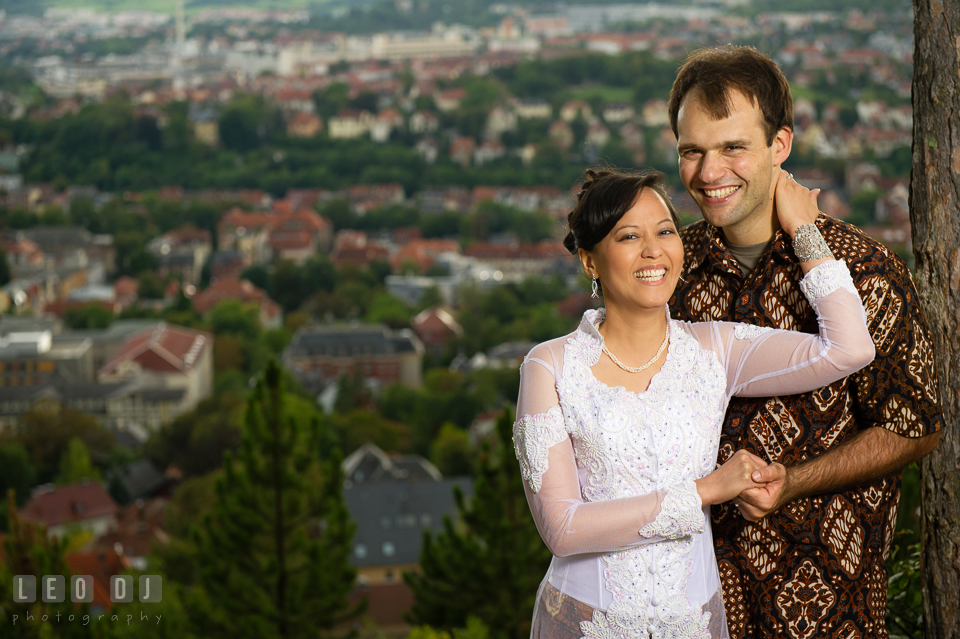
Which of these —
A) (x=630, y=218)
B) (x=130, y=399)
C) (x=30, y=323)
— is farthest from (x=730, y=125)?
(x=30, y=323)

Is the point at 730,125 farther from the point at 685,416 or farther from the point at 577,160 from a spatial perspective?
the point at 577,160

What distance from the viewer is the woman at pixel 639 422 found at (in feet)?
4.71

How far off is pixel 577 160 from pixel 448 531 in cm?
4726

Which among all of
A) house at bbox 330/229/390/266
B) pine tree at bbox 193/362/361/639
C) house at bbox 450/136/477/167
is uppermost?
pine tree at bbox 193/362/361/639

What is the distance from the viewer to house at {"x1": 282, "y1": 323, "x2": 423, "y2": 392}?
2867cm

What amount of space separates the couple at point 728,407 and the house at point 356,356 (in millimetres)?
26427

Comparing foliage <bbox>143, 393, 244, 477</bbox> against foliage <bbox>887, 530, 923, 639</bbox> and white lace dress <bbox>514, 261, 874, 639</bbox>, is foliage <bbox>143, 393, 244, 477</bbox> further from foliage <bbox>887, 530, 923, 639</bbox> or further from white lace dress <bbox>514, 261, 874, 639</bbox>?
white lace dress <bbox>514, 261, 874, 639</bbox>

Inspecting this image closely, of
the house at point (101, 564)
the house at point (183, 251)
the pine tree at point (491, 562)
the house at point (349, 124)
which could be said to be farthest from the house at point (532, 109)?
the pine tree at point (491, 562)

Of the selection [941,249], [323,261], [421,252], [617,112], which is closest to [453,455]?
[323,261]

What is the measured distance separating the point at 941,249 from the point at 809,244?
391 mm

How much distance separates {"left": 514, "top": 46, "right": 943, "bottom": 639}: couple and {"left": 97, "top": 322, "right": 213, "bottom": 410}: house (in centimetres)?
2617

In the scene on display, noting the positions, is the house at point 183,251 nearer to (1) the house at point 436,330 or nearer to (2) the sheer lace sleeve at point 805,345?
(1) the house at point 436,330

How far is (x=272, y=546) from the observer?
22.8 ft

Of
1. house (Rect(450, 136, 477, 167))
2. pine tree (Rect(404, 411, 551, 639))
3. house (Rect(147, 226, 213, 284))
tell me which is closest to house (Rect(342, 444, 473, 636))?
pine tree (Rect(404, 411, 551, 639))
